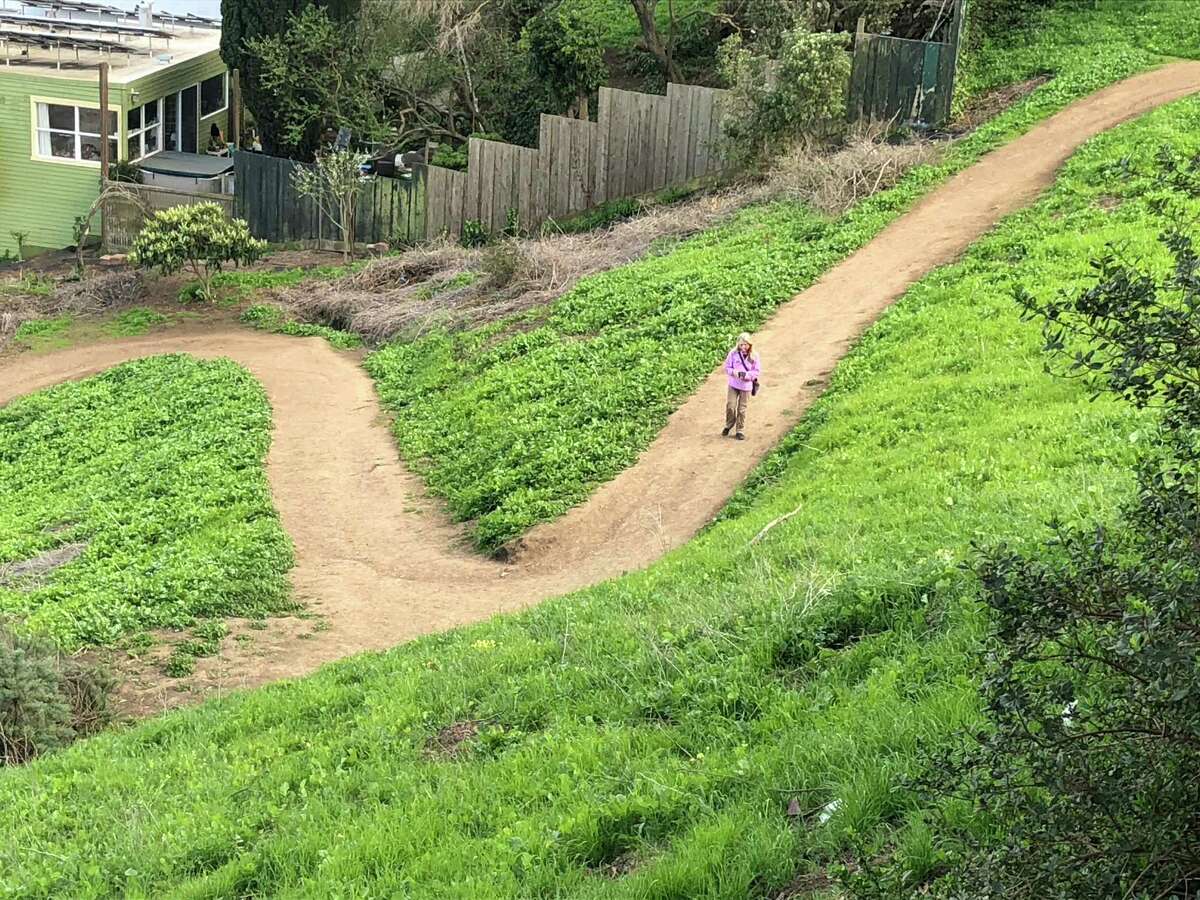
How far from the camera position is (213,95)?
36.4m

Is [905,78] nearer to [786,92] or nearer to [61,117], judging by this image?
[786,92]

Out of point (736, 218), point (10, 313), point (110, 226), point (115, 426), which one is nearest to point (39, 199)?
point (110, 226)

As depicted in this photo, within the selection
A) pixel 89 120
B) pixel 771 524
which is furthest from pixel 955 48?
pixel 89 120

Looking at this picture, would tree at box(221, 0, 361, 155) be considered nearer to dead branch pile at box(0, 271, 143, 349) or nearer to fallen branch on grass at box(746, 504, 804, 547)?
dead branch pile at box(0, 271, 143, 349)

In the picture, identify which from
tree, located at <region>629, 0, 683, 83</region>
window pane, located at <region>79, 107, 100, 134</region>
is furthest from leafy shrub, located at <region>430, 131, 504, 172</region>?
window pane, located at <region>79, 107, 100, 134</region>

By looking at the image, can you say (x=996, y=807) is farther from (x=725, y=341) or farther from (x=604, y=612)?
(x=725, y=341)

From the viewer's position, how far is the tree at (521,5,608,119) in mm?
26016

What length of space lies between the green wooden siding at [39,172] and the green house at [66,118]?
0.02 meters

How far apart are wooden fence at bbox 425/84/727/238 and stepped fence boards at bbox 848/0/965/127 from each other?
3.00 metres

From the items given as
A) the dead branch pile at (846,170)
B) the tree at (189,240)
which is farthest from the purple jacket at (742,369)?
the tree at (189,240)

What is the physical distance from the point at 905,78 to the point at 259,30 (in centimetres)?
1500

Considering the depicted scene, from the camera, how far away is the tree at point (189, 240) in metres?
24.0

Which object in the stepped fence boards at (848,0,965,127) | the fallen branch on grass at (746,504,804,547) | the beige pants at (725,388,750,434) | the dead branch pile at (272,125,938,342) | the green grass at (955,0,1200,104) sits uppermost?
the green grass at (955,0,1200,104)

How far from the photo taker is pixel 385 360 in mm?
20406
